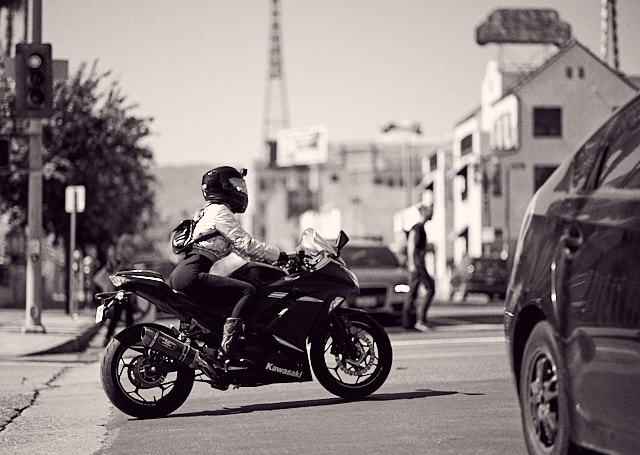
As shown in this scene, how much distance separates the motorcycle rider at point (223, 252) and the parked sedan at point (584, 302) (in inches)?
125

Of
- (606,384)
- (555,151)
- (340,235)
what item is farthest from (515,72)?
(606,384)

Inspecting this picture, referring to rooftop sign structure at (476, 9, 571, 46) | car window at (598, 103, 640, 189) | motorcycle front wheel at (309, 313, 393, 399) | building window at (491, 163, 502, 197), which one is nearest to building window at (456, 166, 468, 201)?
building window at (491, 163, 502, 197)

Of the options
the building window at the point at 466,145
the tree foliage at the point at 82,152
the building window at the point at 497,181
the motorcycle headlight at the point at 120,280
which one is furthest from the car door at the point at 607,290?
the building window at the point at 466,145

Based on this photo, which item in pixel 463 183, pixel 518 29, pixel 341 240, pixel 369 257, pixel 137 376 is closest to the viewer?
A: pixel 137 376

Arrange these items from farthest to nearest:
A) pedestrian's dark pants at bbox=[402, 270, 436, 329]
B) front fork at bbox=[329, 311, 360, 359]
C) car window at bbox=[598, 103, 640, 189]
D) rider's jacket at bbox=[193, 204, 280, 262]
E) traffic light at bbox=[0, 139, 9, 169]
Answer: pedestrian's dark pants at bbox=[402, 270, 436, 329]
traffic light at bbox=[0, 139, 9, 169]
front fork at bbox=[329, 311, 360, 359]
rider's jacket at bbox=[193, 204, 280, 262]
car window at bbox=[598, 103, 640, 189]

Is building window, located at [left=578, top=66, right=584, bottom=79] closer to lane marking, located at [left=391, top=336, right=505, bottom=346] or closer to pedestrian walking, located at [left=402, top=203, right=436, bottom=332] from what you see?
pedestrian walking, located at [left=402, top=203, right=436, bottom=332]

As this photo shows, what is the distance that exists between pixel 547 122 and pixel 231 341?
186ft

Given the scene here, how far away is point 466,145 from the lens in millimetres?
70875

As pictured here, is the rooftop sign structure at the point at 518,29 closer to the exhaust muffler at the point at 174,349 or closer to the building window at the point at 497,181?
the building window at the point at 497,181

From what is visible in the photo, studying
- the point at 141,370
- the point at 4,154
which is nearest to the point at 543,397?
the point at 141,370

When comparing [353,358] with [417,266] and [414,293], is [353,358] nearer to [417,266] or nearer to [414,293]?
[417,266]

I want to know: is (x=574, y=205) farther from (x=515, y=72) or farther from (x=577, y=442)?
(x=515, y=72)

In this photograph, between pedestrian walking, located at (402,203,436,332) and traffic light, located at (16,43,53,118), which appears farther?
pedestrian walking, located at (402,203,436,332)

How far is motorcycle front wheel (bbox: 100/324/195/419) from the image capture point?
27.8 ft
